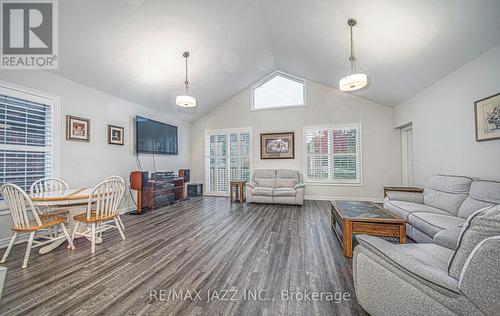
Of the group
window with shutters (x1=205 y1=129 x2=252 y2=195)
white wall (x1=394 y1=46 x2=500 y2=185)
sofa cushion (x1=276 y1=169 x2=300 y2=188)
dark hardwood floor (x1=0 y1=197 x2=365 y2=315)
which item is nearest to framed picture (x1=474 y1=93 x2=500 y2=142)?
white wall (x1=394 y1=46 x2=500 y2=185)

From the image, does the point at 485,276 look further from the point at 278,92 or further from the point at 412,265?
the point at 278,92

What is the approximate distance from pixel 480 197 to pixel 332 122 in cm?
364

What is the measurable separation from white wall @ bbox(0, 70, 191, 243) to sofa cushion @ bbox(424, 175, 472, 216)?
6.00 metres

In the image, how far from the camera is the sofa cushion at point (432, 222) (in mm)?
2057

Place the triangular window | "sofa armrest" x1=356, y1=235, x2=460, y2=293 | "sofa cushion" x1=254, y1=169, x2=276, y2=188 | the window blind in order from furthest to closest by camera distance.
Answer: the triangular window, "sofa cushion" x1=254, y1=169, x2=276, y2=188, the window blind, "sofa armrest" x1=356, y1=235, x2=460, y2=293

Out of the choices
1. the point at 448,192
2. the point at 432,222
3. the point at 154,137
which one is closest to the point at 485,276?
the point at 432,222

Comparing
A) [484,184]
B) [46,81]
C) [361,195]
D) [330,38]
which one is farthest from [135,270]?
[361,195]

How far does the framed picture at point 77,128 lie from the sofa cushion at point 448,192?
6106 mm

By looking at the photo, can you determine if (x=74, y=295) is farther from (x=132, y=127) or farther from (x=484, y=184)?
(x=484, y=184)

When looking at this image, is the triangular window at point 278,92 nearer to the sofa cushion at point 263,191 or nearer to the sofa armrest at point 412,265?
the sofa cushion at point 263,191

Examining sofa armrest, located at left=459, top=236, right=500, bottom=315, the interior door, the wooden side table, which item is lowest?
the wooden side table

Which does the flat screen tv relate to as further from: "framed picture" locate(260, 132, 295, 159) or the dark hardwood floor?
"framed picture" locate(260, 132, 295, 159)

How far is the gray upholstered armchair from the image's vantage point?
752mm

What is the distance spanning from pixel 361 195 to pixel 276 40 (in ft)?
15.4
